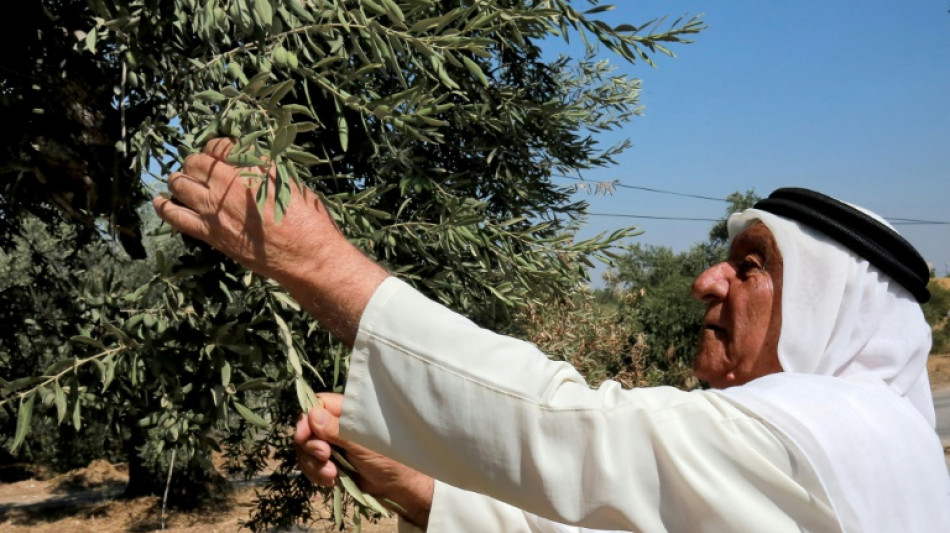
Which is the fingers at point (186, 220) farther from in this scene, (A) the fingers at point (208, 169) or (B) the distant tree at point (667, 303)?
(B) the distant tree at point (667, 303)

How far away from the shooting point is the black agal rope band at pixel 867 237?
1668 mm

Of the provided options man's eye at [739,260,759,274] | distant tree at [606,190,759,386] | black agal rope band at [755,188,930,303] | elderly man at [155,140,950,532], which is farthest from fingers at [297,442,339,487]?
distant tree at [606,190,759,386]

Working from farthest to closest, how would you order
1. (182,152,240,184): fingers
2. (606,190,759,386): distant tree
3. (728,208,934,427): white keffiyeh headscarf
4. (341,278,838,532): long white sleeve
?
1. (606,190,759,386): distant tree
2. (728,208,934,427): white keffiyeh headscarf
3. (182,152,240,184): fingers
4. (341,278,838,532): long white sleeve

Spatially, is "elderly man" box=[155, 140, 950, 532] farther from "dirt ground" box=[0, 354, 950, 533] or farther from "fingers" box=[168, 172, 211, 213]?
"dirt ground" box=[0, 354, 950, 533]

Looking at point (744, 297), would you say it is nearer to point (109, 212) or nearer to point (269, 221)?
point (269, 221)

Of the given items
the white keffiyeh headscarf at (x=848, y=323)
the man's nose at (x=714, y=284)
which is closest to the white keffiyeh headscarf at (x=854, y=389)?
the white keffiyeh headscarf at (x=848, y=323)

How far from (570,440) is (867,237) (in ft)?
2.63

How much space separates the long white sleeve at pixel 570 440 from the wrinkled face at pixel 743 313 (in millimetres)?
539

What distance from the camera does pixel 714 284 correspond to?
192 cm

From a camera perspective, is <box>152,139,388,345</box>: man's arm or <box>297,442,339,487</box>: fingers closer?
<box>152,139,388,345</box>: man's arm

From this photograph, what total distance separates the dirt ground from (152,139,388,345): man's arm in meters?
10.1

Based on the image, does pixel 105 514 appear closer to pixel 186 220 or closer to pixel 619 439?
pixel 186 220

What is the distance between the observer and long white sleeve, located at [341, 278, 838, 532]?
124cm

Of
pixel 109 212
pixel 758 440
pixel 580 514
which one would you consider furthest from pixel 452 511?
pixel 109 212
